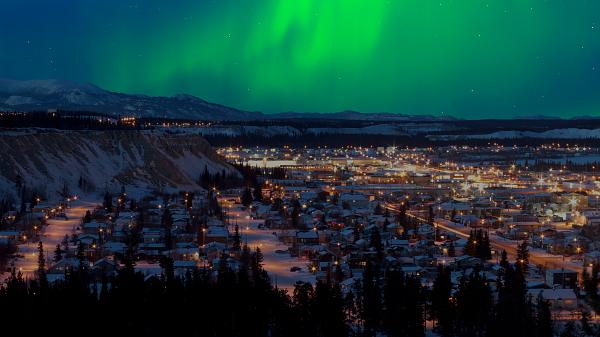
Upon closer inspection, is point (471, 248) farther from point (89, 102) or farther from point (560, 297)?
point (89, 102)

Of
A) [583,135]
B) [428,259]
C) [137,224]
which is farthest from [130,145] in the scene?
[583,135]

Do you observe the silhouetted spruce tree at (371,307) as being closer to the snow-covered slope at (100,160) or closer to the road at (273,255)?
the road at (273,255)

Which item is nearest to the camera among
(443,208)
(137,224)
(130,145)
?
(137,224)

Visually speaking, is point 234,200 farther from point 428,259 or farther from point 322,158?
point 322,158

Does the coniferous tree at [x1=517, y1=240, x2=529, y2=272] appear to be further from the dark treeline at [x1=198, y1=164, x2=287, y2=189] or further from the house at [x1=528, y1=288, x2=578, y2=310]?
the dark treeline at [x1=198, y1=164, x2=287, y2=189]

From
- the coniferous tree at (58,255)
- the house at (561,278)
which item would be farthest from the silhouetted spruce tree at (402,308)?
the coniferous tree at (58,255)

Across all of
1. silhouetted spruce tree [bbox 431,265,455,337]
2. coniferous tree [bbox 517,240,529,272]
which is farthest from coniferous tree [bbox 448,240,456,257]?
silhouetted spruce tree [bbox 431,265,455,337]
